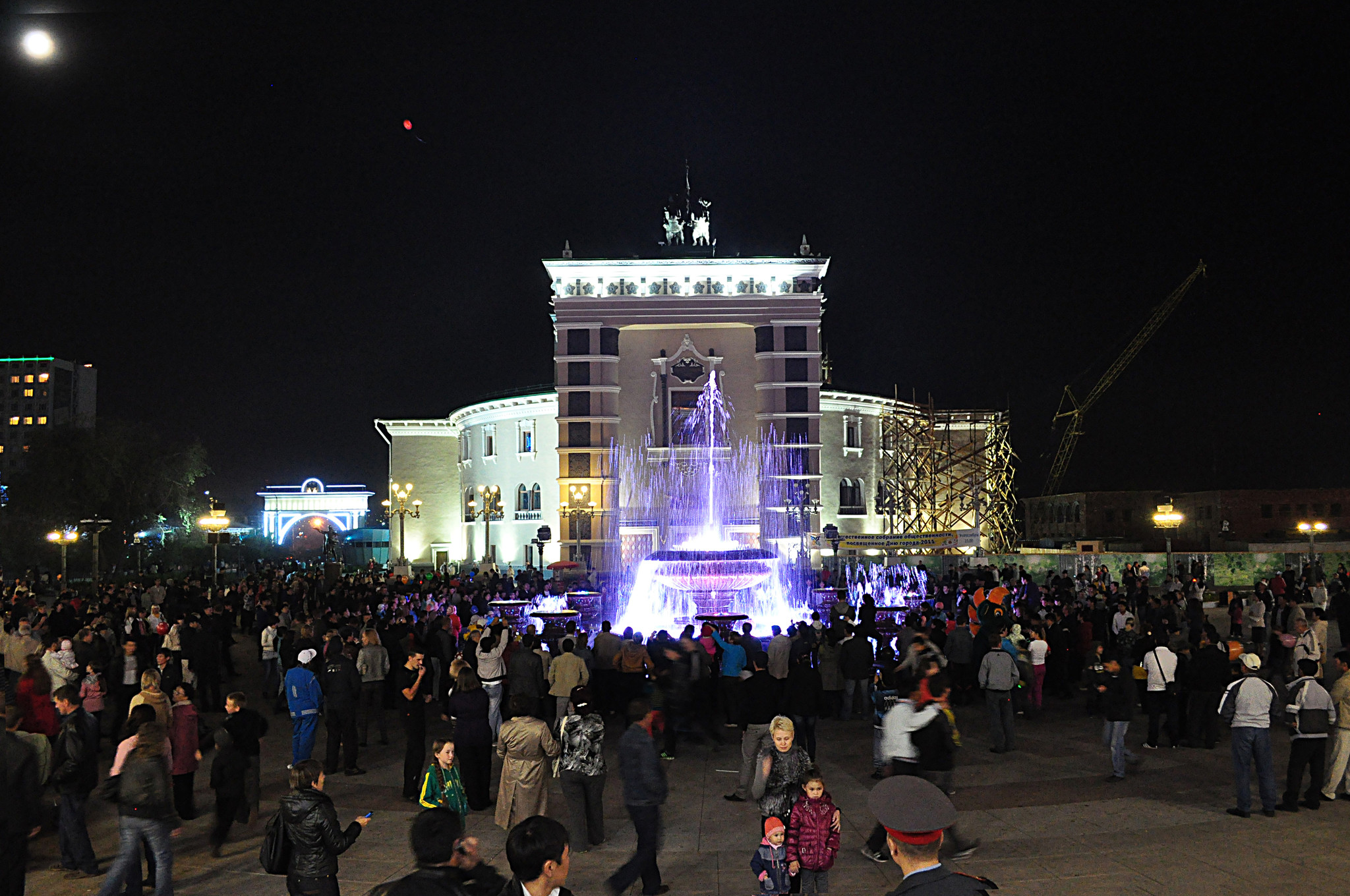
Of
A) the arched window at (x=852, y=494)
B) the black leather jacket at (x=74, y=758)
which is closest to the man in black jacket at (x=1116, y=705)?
the black leather jacket at (x=74, y=758)

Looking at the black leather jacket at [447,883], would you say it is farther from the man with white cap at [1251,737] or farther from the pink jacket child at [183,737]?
the man with white cap at [1251,737]

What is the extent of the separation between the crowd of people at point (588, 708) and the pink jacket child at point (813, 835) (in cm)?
2

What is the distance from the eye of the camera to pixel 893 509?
56.7m

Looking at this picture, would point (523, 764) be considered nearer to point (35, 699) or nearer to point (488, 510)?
point (35, 699)

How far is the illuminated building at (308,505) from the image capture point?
92.9 metres

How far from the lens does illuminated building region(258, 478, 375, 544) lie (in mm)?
92938

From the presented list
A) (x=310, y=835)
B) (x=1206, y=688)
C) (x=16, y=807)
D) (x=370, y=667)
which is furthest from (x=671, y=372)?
(x=16, y=807)

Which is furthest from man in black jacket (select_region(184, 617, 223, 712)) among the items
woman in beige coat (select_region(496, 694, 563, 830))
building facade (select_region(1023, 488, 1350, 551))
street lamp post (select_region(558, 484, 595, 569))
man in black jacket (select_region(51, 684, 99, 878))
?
building facade (select_region(1023, 488, 1350, 551))

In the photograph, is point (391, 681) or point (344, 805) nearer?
point (344, 805)

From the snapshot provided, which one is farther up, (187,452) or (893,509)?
(187,452)

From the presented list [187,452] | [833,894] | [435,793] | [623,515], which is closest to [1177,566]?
[623,515]

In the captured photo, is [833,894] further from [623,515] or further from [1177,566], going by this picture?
[623,515]

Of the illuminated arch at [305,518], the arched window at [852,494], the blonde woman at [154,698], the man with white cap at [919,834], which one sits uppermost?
the arched window at [852,494]

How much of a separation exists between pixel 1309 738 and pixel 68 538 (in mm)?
43424
